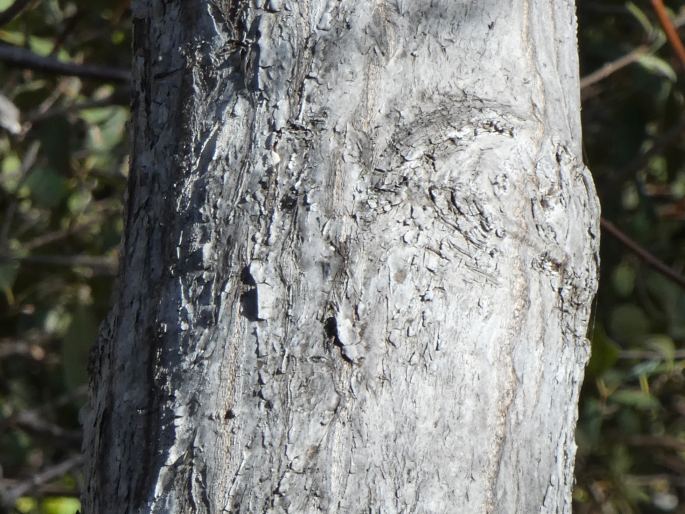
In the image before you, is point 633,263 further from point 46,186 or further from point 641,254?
point 46,186

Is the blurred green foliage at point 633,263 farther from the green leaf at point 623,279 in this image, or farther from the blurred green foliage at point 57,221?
the blurred green foliage at point 57,221

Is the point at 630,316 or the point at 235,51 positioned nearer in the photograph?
the point at 235,51

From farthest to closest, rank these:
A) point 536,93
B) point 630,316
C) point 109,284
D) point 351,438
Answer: point 109,284
point 630,316
point 536,93
point 351,438

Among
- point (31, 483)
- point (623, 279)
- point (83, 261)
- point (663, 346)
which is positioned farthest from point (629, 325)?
point (31, 483)

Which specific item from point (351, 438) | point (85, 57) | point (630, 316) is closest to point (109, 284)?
point (85, 57)

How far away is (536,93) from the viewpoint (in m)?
0.70

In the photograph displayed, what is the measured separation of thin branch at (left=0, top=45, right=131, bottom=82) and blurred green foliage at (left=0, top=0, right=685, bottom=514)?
429 millimetres

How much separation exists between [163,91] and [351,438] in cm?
31

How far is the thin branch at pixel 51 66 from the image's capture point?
134 cm

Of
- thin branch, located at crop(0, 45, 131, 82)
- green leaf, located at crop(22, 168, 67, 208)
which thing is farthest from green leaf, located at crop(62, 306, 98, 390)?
thin branch, located at crop(0, 45, 131, 82)

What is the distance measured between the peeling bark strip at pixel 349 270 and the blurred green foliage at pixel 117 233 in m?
1.07

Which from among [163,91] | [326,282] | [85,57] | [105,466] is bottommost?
[105,466]

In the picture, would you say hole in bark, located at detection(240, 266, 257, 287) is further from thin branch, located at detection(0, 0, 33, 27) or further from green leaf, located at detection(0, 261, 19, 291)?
green leaf, located at detection(0, 261, 19, 291)

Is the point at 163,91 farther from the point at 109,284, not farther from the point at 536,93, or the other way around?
the point at 109,284
